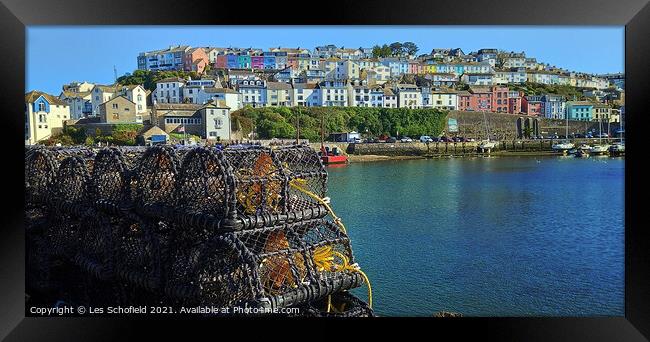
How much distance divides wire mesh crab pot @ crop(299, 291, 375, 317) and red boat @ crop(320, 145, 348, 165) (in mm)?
4758

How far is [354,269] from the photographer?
448cm

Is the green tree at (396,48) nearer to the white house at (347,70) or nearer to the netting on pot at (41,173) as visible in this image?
the white house at (347,70)

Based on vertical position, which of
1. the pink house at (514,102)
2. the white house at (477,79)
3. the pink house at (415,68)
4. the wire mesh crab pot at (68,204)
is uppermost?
the pink house at (415,68)

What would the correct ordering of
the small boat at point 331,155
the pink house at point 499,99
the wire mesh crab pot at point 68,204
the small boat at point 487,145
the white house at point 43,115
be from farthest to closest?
the small boat at point 487,145 < the pink house at point 499,99 < the small boat at point 331,155 < the white house at point 43,115 < the wire mesh crab pot at point 68,204

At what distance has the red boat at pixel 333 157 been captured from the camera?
991 centimetres

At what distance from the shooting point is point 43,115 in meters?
5.48

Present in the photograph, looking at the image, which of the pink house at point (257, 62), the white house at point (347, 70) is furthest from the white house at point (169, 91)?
A: the white house at point (347, 70)

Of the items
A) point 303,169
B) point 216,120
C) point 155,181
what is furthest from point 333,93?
point 155,181

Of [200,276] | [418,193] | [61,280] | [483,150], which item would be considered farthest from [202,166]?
[483,150]

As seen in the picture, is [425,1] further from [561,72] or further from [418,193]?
[418,193]

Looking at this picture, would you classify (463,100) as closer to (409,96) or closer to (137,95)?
(409,96)

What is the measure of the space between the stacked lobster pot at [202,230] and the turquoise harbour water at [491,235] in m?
1.84
